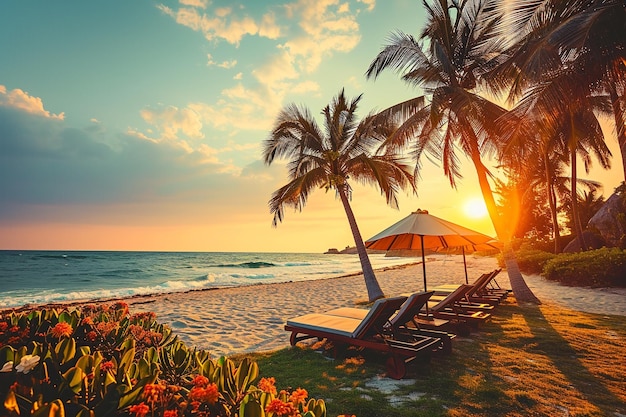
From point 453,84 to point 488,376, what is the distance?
8.21 meters

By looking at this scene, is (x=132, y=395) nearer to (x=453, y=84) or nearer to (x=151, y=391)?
(x=151, y=391)

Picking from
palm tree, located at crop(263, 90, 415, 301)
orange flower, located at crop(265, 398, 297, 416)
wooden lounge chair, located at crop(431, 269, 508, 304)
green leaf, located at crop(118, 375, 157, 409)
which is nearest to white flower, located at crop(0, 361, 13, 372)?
green leaf, located at crop(118, 375, 157, 409)

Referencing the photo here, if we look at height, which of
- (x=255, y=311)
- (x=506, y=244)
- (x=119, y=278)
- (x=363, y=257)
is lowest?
(x=119, y=278)

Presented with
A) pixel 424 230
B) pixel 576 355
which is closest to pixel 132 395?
pixel 424 230

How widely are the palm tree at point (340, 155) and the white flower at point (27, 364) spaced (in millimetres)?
8430

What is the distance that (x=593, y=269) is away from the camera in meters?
11.5

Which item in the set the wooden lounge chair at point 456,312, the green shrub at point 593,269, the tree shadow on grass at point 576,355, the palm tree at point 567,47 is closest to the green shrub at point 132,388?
the tree shadow on grass at point 576,355

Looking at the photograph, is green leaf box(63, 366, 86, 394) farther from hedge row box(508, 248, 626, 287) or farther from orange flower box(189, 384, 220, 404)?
hedge row box(508, 248, 626, 287)

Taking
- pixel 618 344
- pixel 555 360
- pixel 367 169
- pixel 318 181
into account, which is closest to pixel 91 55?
pixel 318 181

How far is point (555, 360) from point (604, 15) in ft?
22.1

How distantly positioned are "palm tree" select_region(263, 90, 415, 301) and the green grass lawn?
522 centimetres

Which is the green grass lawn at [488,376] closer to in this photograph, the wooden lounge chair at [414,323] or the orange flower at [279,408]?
the wooden lounge chair at [414,323]

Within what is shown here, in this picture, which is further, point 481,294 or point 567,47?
point 481,294

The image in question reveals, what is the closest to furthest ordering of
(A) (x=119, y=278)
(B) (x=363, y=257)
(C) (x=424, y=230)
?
(C) (x=424, y=230) < (B) (x=363, y=257) < (A) (x=119, y=278)
